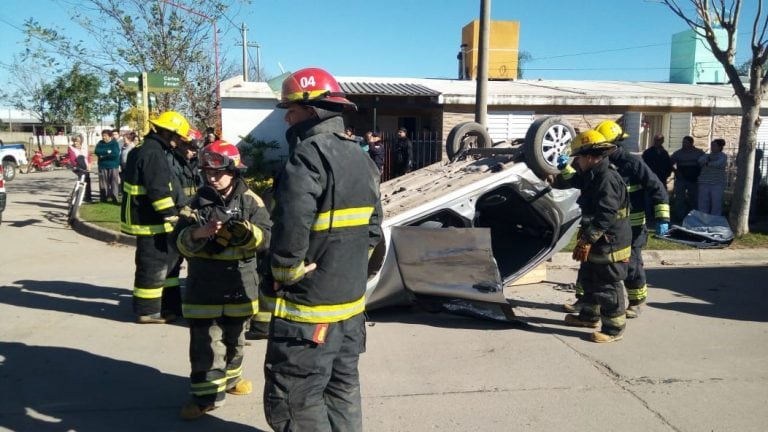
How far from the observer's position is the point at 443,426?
3.51 m

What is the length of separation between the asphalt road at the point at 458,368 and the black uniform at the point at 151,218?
0.30 meters

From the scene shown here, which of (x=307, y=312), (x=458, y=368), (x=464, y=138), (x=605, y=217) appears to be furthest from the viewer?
(x=464, y=138)

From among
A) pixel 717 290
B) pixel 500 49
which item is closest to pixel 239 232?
pixel 717 290

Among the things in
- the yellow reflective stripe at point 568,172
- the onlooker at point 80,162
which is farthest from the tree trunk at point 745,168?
the onlooker at point 80,162

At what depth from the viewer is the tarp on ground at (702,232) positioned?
903 centimetres

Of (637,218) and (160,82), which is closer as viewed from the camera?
(637,218)

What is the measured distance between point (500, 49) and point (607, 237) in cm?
1562

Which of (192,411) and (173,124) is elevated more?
(173,124)

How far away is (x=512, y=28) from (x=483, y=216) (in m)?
14.6

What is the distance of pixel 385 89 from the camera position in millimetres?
14789

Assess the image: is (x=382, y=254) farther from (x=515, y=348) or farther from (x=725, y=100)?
(x=725, y=100)

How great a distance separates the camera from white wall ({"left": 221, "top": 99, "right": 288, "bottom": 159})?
54.0ft

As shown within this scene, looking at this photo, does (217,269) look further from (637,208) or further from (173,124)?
(637,208)

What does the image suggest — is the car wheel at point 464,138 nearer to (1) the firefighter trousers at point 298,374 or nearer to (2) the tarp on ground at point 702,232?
(2) the tarp on ground at point 702,232
